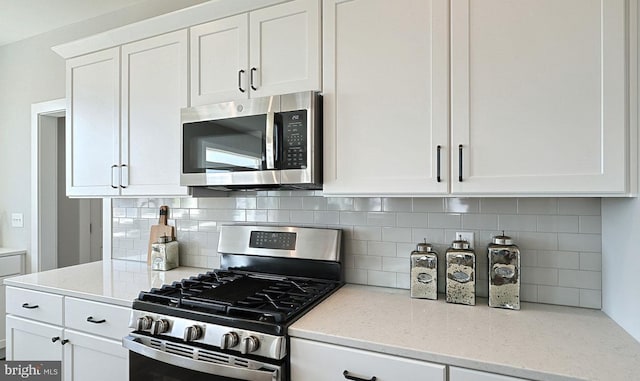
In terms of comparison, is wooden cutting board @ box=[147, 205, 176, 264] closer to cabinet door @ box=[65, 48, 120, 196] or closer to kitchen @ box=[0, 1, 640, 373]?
kitchen @ box=[0, 1, 640, 373]

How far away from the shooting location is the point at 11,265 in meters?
3.15

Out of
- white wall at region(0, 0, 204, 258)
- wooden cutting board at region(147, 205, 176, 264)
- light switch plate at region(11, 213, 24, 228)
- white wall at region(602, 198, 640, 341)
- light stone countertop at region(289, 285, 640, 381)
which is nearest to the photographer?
light stone countertop at region(289, 285, 640, 381)

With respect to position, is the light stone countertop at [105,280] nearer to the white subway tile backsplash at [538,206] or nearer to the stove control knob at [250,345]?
the stove control knob at [250,345]

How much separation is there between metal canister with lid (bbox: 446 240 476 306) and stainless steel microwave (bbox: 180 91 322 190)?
2.24 feet

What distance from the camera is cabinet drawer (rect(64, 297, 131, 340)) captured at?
1.68 meters

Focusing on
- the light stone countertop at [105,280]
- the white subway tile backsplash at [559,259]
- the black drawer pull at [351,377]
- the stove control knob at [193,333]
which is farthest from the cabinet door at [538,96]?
the light stone countertop at [105,280]

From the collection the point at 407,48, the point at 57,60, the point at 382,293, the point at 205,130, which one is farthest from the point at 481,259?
the point at 57,60

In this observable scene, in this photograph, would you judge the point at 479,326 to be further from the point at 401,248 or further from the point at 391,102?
the point at 391,102

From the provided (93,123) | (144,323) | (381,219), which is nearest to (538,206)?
(381,219)

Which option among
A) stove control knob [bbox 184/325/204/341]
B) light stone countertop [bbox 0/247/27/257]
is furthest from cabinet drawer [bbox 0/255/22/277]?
stove control knob [bbox 184/325/204/341]

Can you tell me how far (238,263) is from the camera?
2082 mm

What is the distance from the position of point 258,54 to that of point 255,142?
0.44m

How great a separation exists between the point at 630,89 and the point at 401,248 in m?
1.06

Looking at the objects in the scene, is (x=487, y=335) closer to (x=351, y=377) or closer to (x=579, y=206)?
(x=351, y=377)
